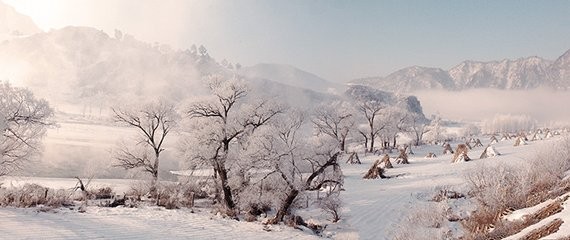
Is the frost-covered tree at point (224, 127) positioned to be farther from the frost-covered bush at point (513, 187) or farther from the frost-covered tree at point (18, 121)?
the frost-covered bush at point (513, 187)

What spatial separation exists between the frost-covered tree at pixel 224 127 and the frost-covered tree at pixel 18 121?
919 cm

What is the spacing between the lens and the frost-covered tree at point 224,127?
2766cm

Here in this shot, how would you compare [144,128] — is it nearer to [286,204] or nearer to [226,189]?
[226,189]

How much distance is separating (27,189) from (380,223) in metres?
20.7

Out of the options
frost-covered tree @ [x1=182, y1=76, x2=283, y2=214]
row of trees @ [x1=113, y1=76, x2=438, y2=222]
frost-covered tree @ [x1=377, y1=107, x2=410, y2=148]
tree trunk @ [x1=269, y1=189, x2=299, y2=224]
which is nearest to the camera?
tree trunk @ [x1=269, y1=189, x2=299, y2=224]

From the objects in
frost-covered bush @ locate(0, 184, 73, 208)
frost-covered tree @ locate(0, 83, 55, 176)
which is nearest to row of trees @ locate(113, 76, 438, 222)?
frost-covered tree @ locate(0, 83, 55, 176)

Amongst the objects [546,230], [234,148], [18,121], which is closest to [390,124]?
[234,148]

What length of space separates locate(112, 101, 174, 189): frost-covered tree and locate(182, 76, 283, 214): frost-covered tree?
13.6 ft

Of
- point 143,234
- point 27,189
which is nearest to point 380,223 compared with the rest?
point 143,234

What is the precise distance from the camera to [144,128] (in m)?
37.2

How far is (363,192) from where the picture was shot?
32906mm

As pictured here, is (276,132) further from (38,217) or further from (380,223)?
(38,217)

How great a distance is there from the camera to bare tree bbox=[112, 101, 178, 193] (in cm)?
3406

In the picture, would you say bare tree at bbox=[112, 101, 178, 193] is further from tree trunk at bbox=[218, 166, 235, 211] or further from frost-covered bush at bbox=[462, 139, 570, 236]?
frost-covered bush at bbox=[462, 139, 570, 236]
